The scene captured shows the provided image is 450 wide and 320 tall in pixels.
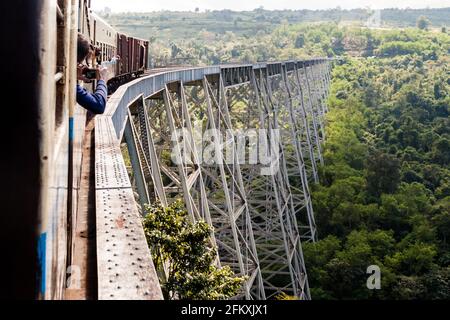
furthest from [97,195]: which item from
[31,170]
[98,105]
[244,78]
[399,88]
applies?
[399,88]

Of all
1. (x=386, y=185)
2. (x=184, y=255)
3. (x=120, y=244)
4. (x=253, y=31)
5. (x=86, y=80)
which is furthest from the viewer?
(x=253, y=31)

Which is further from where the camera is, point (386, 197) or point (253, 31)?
point (253, 31)

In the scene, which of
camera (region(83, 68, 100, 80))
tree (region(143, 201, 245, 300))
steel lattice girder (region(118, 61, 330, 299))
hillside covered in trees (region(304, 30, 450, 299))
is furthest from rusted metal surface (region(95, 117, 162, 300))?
hillside covered in trees (region(304, 30, 450, 299))

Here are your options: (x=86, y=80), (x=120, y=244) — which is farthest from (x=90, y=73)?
(x=120, y=244)

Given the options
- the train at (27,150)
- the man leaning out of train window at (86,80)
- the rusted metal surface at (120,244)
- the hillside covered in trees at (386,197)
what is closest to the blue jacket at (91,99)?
the man leaning out of train window at (86,80)

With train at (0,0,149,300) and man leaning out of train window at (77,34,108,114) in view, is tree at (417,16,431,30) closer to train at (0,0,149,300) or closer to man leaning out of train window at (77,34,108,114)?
man leaning out of train window at (77,34,108,114)

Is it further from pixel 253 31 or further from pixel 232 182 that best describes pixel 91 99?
pixel 253 31

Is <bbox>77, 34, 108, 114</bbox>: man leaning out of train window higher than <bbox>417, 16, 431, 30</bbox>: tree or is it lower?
lower
